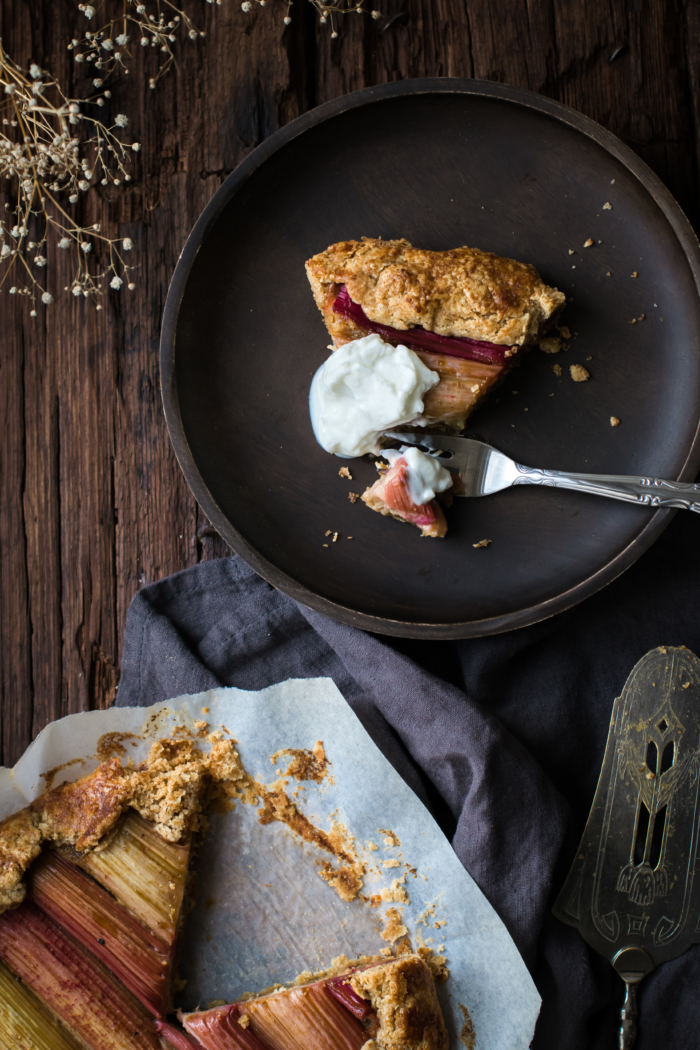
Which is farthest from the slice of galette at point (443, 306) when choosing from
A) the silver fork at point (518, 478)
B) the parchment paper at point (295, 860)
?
the parchment paper at point (295, 860)

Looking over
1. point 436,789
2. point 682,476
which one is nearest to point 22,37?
point 682,476

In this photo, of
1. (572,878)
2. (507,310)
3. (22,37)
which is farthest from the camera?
(22,37)

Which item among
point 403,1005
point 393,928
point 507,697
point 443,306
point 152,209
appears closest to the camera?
point 403,1005

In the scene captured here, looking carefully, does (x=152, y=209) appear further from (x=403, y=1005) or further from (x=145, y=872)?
(x=403, y=1005)

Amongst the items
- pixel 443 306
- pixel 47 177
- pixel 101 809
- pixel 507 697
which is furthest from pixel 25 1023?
pixel 47 177

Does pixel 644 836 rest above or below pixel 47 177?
below

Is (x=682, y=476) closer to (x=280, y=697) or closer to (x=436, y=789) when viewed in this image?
(x=436, y=789)
